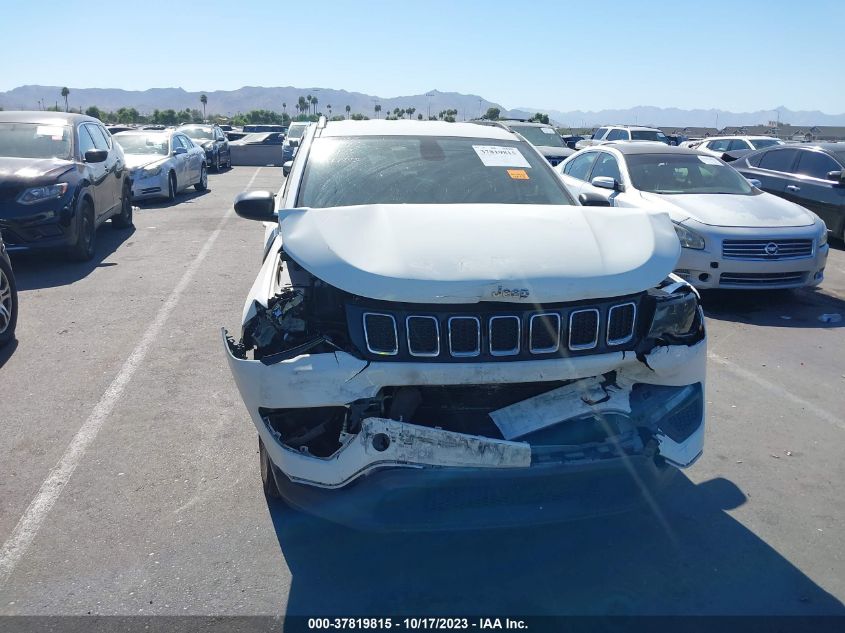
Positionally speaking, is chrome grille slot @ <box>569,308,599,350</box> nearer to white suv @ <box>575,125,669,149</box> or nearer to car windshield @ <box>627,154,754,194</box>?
car windshield @ <box>627,154,754,194</box>

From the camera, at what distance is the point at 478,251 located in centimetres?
325

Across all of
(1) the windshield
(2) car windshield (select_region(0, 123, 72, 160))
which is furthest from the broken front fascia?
(1) the windshield

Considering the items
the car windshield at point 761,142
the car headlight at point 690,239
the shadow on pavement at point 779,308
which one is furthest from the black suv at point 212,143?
the shadow on pavement at point 779,308

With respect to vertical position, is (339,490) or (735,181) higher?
(735,181)

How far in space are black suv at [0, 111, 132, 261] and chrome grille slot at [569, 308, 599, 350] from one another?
294 inches

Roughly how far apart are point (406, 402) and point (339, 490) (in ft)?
1.47

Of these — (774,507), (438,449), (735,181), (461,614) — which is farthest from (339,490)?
(735,181)

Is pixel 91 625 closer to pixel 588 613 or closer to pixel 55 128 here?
pixel 588 613

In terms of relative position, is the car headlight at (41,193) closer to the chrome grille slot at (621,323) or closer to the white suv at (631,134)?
the chrome grille slot at (621,323)

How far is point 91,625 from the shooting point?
2867mm

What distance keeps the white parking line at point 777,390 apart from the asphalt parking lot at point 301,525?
0.06ft

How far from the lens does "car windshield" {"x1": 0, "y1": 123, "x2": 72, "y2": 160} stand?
Answer: 9.45 meters

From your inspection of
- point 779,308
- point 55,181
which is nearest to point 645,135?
point 779,308

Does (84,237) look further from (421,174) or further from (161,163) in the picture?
(161,163)
